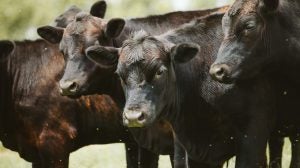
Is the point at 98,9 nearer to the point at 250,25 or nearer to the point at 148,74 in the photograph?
the point at 148,74

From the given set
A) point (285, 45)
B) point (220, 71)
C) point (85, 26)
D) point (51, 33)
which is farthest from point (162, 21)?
point (220, 71)

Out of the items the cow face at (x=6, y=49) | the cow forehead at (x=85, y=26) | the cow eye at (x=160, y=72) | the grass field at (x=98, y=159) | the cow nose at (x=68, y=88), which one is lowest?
the grass field at (x=98, y=159)

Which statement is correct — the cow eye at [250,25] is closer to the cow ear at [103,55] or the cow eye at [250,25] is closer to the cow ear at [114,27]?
the cow ear at [103,55]

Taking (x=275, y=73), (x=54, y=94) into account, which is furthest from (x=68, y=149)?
(x=275, y=73)

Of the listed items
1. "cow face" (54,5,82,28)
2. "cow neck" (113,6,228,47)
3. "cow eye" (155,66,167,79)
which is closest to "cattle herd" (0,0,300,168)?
"cow eye" (155,66,167,79)

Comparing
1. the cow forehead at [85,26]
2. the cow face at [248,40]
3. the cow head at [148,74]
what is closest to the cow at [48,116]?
the cow forehead at [85,26]

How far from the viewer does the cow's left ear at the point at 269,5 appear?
8412mm

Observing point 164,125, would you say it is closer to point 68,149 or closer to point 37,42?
point 68,149

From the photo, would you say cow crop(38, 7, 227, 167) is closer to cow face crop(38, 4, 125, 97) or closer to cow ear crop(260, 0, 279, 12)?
cow face crop(38, 4, 125, 97)

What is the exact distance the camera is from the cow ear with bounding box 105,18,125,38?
33.2ft

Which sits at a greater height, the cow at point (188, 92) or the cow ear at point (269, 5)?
the cow ear at point (269, 5)

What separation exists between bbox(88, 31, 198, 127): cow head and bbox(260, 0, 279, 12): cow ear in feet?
2.72

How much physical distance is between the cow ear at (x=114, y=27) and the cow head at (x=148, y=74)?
135 cm

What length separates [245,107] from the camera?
848 cm
